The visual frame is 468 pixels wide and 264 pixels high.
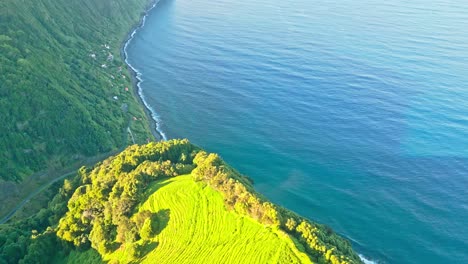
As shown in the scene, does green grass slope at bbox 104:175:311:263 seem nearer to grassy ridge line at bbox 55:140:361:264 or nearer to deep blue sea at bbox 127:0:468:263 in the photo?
grassy ridge line at bbox 55:140:361:264

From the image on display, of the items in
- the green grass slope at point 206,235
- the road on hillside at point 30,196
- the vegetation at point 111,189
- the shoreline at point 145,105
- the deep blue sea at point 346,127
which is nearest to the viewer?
the green grass slope at point 206,235

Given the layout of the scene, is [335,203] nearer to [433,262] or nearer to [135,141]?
[433,262]

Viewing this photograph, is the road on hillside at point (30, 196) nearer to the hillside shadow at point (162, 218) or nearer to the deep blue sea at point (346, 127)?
the deep blue sea at point (346, 127)

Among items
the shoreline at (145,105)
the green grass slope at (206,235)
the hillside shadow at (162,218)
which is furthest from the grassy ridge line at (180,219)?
the shoreline at (145,105)

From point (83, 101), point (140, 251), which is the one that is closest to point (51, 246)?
point (140, 251)

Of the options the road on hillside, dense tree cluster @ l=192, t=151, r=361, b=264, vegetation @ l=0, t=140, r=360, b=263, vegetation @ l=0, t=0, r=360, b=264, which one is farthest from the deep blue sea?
the road on hillside

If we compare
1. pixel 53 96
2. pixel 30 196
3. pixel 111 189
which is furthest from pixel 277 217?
pixel 53 96
